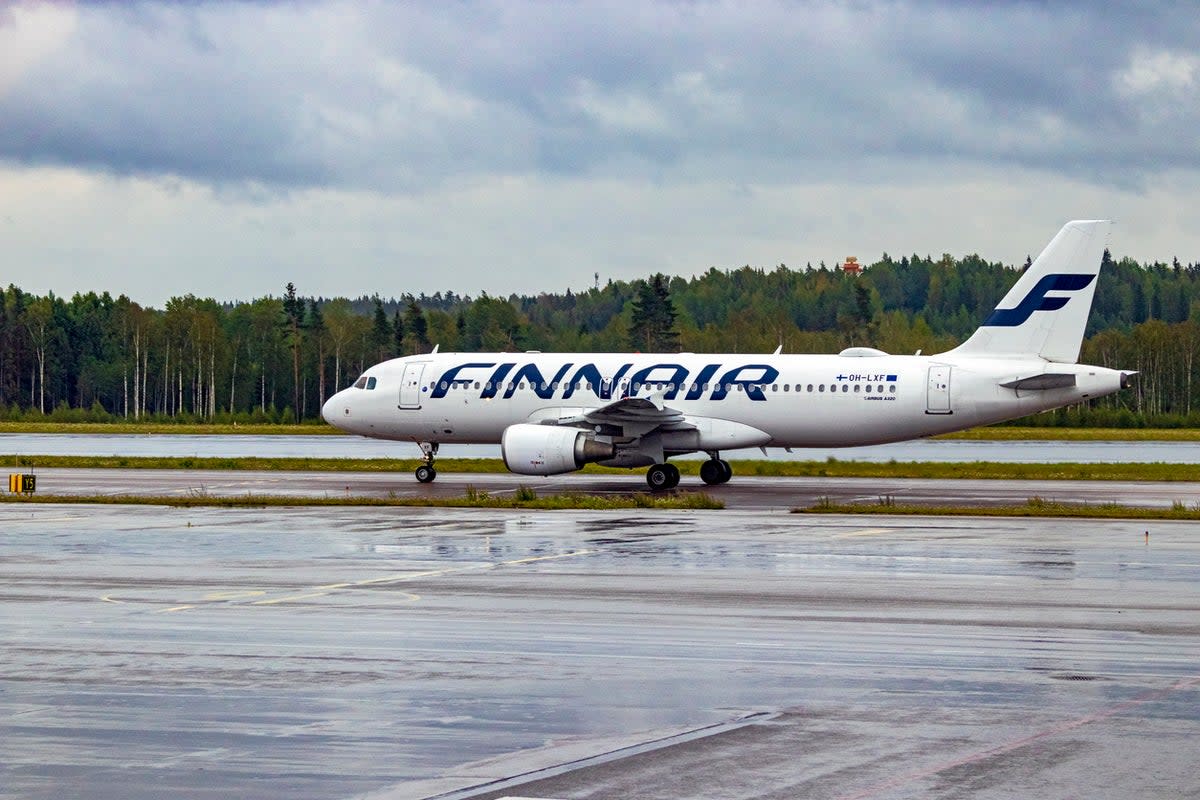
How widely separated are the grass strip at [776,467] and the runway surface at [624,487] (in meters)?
1.65

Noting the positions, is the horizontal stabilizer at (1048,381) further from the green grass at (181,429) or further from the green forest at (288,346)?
the green forest at (288,346)

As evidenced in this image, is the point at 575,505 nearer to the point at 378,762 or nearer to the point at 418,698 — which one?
the point at 418,698

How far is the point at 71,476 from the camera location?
1820 inches

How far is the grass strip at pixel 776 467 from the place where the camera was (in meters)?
45.8

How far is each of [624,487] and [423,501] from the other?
9.12m

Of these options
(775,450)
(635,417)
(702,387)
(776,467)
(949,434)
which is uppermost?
(702,387)

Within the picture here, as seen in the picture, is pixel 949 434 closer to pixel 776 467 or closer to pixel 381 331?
pixel 776 467

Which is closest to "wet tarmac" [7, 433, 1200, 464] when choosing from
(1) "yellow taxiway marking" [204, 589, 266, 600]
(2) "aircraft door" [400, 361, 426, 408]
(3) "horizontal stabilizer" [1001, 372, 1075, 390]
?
(3) "horizontal stabilizer" [1001, 372, 1075, 390]

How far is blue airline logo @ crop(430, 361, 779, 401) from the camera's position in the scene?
42.4 m

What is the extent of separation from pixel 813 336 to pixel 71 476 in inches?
5128

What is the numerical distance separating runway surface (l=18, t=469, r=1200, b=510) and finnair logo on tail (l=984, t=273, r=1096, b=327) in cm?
440

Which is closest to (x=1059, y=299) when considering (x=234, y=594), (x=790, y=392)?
(x=790, y=392)

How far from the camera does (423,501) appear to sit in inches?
1355

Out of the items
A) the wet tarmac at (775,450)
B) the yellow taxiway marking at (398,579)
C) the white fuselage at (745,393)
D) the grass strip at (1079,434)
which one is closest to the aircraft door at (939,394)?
the white fuselage at (745,393)
